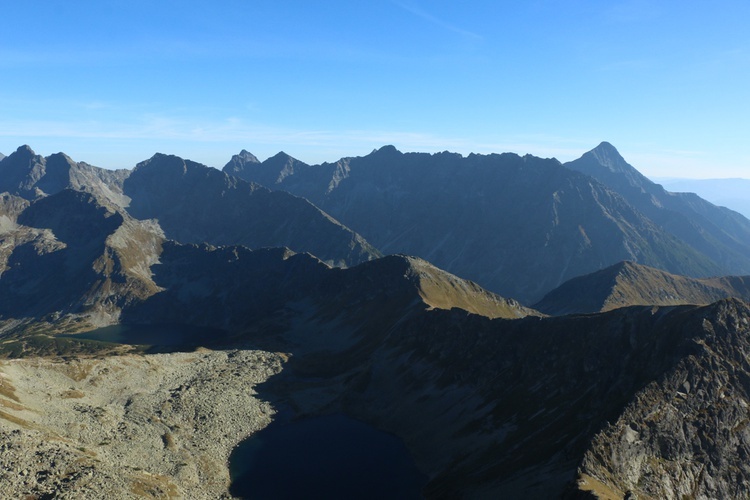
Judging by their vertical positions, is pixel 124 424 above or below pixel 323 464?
above

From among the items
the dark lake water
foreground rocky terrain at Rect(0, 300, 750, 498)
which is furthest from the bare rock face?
the dark lake water

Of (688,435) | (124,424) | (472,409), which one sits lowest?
(124,424)

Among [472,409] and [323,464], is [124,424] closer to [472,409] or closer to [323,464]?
[323,464]

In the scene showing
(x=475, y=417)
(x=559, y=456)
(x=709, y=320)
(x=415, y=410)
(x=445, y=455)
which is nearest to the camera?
(x=559, y=456)

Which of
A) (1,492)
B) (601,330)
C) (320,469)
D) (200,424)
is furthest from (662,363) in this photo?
(1,492)

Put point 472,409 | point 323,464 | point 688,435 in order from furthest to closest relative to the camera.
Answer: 1. point 472,409
2. point 323,464
3. point 688,435

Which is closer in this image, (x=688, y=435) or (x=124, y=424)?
(x=688, y=435)

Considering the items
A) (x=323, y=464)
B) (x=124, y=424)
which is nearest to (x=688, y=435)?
(x=323, y=464)

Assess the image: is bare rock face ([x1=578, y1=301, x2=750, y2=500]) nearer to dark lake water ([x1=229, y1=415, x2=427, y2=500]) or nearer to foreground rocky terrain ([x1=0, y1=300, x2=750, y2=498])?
foreground rocky terrain ([x1=0, y1=300, x2=750, y2=498])

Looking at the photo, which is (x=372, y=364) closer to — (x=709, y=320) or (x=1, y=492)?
(x=709, y=320)
